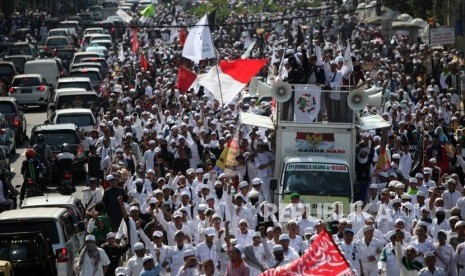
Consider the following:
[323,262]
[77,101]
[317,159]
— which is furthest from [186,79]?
[323,262]

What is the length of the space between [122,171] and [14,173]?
802 cm

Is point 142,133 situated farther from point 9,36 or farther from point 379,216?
point 9,36

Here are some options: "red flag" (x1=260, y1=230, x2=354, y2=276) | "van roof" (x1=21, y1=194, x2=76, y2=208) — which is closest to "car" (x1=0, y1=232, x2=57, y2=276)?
"van roof" (x1=21, y1=194, x2=76, y2=208)

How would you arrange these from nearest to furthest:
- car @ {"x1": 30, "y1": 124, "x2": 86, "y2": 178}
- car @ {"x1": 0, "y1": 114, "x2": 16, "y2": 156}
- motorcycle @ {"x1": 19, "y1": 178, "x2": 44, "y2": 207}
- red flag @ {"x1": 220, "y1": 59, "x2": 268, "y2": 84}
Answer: motorcycle @ {"x1": 19, "y1": 178, "x2": 44, "y2": 207}
red flag @ {"x1": 220, "y1": 59, "x2": 268, "y2": 84}
car @ {"x1": 30, "y1": 124, "x2": 86, "y2": 178}
car @ {"x1": 0, "y1": 114, "x2": 16, "y2": 156}

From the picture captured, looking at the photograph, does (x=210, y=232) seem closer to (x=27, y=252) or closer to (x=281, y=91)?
(x=27, y=252)

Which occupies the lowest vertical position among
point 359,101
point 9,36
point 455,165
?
point 9,36

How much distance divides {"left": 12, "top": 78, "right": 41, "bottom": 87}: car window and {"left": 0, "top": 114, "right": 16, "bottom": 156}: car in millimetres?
9043

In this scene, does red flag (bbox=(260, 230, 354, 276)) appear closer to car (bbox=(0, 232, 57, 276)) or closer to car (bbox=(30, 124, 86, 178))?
car (bbox=(0, 232, 57, 276))

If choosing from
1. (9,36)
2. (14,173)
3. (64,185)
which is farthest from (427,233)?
(9,36)

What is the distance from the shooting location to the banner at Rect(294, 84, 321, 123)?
2423 centimetres

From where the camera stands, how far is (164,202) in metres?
22.6

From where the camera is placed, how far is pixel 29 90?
44.5 m

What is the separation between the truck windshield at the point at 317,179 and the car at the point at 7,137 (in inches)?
439

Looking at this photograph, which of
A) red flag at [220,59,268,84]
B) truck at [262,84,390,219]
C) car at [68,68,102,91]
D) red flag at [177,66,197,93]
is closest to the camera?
truck at [262,84,390,219]
